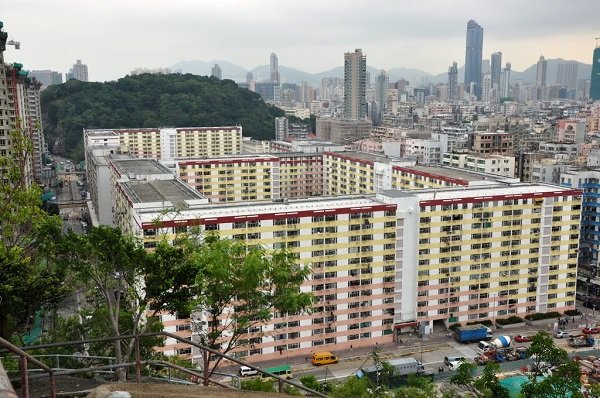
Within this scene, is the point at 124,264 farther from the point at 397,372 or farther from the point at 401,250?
the point at 401,250

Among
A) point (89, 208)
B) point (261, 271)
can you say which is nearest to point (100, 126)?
point (89, 208)

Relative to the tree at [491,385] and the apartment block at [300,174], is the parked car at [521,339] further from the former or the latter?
the apartment block at [300,174]

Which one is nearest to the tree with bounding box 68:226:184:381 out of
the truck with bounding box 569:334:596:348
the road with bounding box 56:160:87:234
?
the truck with bounding box 569:334:596:348

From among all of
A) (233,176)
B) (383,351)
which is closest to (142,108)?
(233,176)

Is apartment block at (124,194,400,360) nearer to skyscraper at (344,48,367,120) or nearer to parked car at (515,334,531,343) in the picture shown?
parked car at (515,334,531,343)

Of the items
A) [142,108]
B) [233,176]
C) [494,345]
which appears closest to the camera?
[494,345]

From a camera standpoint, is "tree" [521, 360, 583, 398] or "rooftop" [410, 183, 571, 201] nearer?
"tree" [521, 360, 583, 398]
